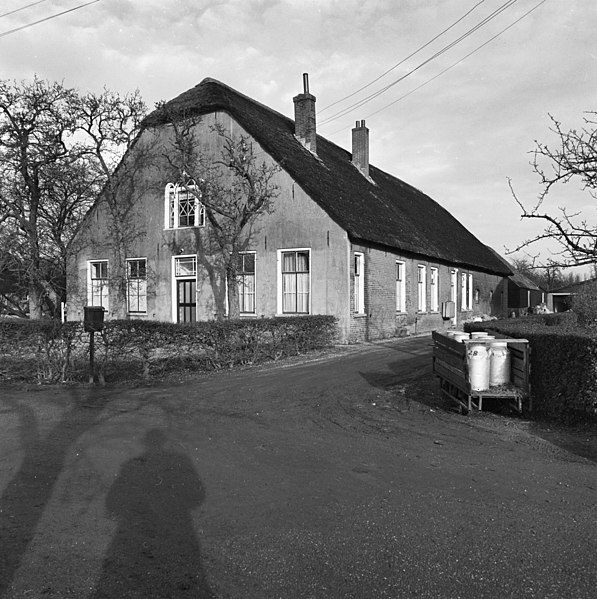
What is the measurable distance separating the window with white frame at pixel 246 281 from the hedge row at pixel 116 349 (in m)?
7.52

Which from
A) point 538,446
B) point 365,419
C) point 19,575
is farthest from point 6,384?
point 538,446

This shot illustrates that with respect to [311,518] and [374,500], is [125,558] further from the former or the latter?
[374,500]

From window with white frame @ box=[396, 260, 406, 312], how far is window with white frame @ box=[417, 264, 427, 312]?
1743 mm

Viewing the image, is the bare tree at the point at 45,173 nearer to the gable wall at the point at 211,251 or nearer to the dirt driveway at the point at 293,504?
the gable wall at the point at 211,251

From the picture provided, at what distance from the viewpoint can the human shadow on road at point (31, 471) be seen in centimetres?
421

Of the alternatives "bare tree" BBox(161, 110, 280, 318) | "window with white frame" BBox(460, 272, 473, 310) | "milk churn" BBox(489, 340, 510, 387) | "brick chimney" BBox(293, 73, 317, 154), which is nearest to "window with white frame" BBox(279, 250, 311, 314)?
"bare tree" BBox(161, 110, 280, 318)

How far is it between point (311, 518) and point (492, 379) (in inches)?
191

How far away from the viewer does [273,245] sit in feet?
69.5

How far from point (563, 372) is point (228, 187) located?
649 inches

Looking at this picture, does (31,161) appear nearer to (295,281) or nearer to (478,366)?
(295,281)

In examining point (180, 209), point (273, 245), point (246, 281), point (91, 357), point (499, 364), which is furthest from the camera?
point (180, 209)

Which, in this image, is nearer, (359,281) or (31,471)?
(31,471)

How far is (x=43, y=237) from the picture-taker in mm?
27234

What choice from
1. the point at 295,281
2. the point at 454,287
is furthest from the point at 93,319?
the point at 454,287
